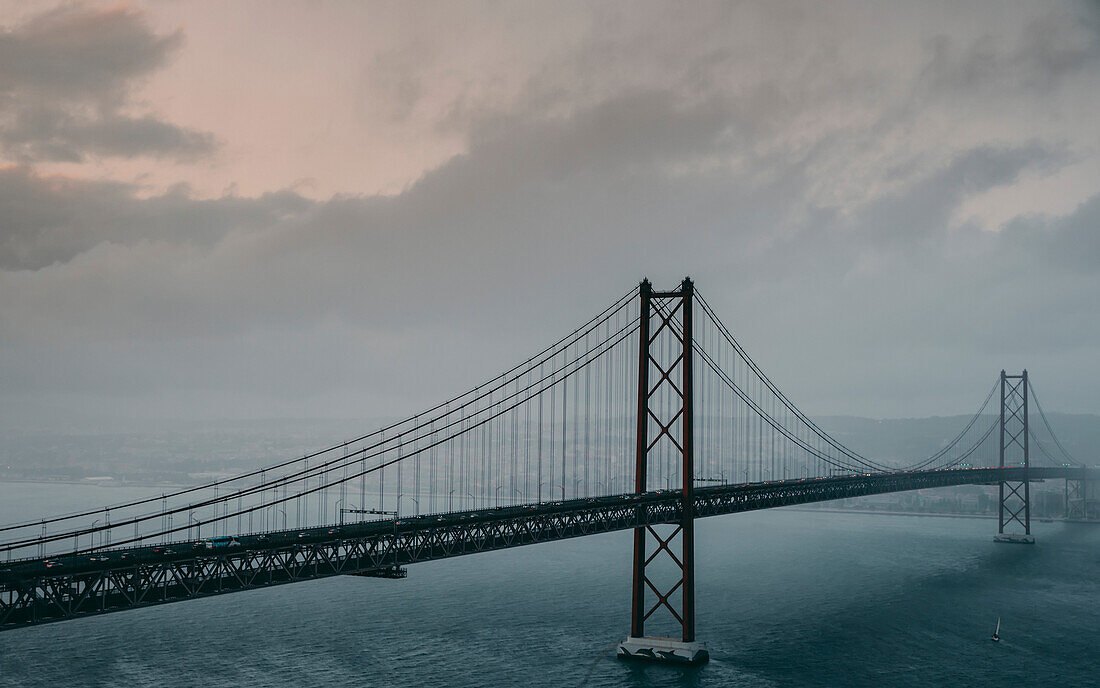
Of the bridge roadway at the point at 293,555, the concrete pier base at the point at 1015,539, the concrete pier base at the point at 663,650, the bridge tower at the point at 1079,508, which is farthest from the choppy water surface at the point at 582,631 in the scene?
the bridge tower at the point at 1079,508

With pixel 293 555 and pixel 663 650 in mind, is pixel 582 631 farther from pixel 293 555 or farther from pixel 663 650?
pixel 293 555

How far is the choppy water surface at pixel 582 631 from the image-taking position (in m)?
49.6

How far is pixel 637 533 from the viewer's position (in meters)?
52.0

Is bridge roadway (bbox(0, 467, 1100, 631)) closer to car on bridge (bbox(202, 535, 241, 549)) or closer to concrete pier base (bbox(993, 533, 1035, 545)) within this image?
car on bridge (bbox(202, 535, 241, 549))

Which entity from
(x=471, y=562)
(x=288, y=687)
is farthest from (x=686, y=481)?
(x=471, y=562)

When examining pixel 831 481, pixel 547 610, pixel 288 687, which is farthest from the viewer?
pixel 831 481

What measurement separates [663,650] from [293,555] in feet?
79.3

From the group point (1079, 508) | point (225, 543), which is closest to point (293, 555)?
point (225, 543)

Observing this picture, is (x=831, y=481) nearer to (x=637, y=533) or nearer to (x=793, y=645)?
(x=793, y=645)

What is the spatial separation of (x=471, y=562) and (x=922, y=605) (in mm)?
57611

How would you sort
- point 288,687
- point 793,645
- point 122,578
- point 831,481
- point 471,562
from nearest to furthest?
1. point 122,578
2. point 288,687
3. point 793,645
4. point 831,481
5. point 471,562

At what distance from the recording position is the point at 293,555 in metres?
37.8

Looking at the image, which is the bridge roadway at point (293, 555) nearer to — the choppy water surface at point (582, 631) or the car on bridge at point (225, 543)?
the car on bridge at point (225, 543)

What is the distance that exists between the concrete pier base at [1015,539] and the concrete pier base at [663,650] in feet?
333
